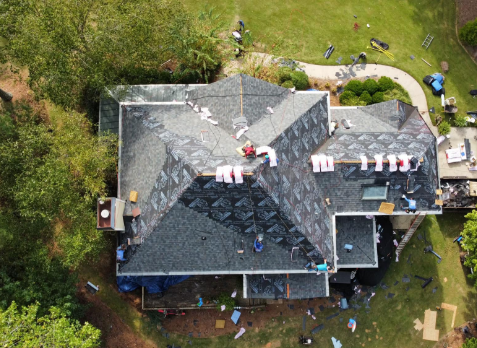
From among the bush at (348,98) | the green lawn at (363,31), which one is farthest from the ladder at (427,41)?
the bush at (348,98)

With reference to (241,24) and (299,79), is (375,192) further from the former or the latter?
(241,24)

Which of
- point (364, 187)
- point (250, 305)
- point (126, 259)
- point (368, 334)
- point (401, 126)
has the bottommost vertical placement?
point (368, 334)

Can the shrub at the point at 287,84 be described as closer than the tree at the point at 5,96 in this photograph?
No

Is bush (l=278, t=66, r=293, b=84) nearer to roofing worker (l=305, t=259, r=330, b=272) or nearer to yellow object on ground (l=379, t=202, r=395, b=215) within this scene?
yellow object on ground (l=379, t=202, r=395, b=215)

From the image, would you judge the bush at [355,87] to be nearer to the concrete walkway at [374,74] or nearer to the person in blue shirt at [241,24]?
the concrete walkway at [374,74]

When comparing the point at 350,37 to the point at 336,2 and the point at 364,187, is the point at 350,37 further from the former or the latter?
the point at 364,187

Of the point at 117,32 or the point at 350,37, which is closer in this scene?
the point at 117,32

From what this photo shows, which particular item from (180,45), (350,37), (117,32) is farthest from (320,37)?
(117,32)
